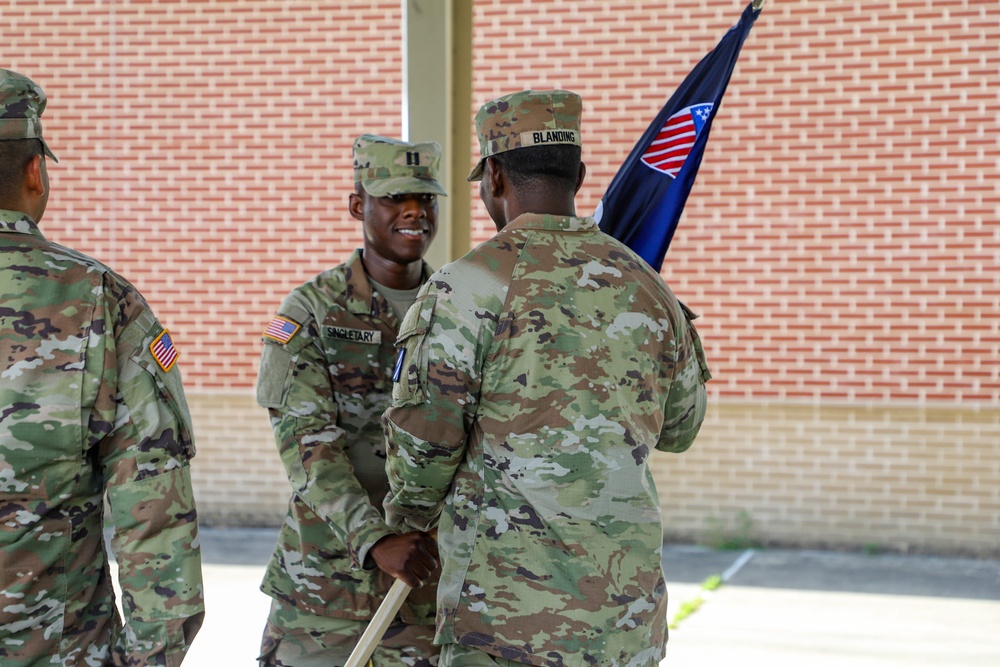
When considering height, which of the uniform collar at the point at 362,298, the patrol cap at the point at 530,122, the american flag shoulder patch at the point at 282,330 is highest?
the patrol cap at the point at 530,122

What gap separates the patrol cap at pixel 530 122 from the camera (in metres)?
2.02

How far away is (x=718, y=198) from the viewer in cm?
719

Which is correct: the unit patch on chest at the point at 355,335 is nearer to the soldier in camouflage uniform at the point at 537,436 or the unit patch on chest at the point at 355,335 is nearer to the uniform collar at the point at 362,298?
the uniform collar at the point at 362,298

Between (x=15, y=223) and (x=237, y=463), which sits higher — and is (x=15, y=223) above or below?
above

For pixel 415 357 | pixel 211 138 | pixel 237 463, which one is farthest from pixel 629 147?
pixel 415 357

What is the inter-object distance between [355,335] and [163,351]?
0.78 metres

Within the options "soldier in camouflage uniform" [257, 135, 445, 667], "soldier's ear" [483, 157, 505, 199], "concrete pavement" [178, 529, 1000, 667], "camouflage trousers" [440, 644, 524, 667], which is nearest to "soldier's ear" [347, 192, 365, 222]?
"soldier in camouflage uniform" [257, 135, 445, 667]

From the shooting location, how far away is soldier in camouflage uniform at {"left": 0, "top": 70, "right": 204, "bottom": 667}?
181cm

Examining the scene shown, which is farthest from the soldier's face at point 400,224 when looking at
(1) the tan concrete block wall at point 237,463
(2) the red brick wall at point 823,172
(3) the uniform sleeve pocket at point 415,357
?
(1) the tan concrete block wall at point 237,463

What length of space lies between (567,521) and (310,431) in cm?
87

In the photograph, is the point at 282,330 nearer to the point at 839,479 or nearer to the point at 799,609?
the point at 799,609

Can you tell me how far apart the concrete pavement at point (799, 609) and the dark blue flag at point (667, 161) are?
286 cm

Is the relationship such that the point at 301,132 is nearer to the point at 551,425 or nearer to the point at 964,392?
the point at 964,392

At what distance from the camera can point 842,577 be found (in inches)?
254
